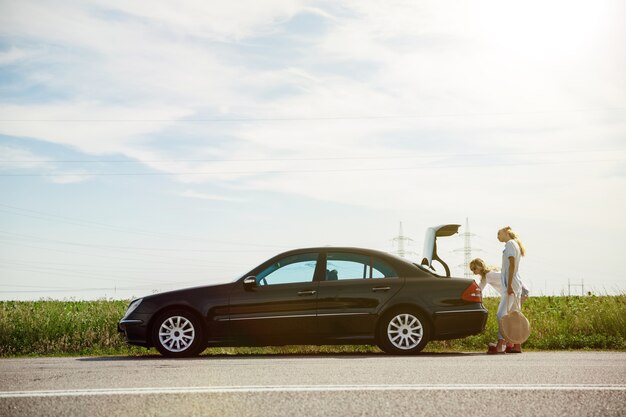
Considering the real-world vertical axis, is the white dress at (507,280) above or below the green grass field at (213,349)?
above

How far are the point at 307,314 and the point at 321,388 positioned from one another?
15.5ft

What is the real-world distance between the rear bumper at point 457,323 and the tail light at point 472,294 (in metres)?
0.15

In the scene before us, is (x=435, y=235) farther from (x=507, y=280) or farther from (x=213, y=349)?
(x=213, y=349)

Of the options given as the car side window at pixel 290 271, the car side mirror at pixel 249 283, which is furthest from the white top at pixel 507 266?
the car side mirror at pixel 249 283

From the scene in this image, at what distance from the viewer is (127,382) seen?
8.55 m

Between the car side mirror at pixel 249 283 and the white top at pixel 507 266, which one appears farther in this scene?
the white top at pixel 507 266

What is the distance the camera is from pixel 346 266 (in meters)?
12.9

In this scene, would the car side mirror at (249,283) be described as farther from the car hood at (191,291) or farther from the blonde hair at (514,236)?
the blonde hair at (514,236)

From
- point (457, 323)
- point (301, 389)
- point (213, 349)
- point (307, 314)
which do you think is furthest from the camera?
point (213, 349)

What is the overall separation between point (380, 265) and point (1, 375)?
18.5ft

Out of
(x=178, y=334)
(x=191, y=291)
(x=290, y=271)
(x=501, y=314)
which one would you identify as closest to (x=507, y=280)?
(x=501, y=314)

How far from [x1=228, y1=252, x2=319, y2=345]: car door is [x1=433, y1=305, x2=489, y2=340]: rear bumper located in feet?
6.10

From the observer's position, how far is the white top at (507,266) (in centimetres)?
1306

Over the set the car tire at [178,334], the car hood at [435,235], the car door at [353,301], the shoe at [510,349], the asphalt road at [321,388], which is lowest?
the asphalt road at [321,388]
